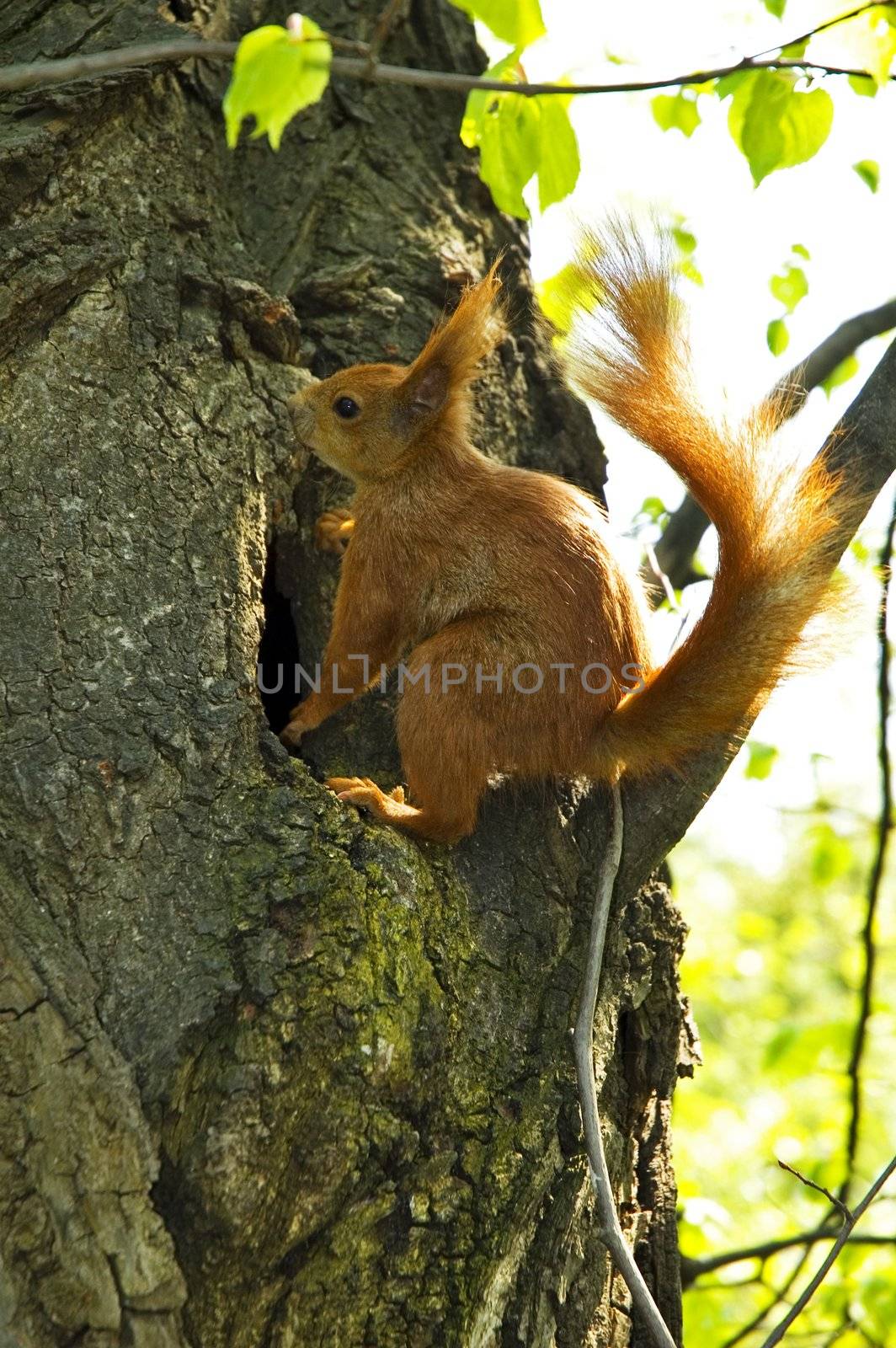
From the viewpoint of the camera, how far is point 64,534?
2.03 m

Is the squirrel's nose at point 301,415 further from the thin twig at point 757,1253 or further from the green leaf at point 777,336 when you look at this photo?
the thin twig at point 757,1253

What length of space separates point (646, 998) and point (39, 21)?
88.1 inches

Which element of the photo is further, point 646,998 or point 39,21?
point 39,21

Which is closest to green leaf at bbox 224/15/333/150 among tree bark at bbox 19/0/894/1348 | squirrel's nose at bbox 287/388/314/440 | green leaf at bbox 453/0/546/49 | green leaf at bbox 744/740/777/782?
green leaf at bbox 453/0/546/49

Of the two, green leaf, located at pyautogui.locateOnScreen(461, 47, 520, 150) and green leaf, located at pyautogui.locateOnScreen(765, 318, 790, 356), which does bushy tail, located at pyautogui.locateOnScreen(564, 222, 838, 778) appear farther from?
green leaf, located at pyautogui.locateOnScreen(765, 318, 790, 356)

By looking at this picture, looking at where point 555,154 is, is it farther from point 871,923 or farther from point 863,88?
point 871,923

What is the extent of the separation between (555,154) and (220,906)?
1302mm

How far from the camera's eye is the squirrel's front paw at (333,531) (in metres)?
2.87

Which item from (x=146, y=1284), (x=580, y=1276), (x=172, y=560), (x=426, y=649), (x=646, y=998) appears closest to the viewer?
(x=146, y=1284)

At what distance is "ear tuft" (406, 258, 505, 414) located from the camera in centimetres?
267

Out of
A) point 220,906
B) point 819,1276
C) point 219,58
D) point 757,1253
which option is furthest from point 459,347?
point 757,1253

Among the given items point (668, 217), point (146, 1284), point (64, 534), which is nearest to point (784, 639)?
point (668, 217)

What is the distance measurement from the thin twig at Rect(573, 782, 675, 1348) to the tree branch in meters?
1.03

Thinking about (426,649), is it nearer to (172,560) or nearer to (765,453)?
(172,560)
